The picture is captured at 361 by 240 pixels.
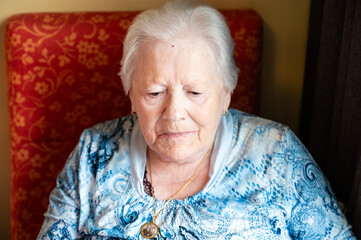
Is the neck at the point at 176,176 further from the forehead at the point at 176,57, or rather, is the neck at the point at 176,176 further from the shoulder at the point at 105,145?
the forehead at the point at 176,57

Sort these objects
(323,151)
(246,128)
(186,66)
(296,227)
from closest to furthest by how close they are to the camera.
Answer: (186,66)
(296,227)
(246,128)
(323,151)

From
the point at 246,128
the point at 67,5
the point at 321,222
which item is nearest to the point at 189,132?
the point at 246,128

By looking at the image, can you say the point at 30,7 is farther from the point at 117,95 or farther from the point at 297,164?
the point at 297,164

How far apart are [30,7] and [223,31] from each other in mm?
899

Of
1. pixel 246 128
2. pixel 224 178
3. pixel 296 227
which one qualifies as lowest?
pixel 296 227

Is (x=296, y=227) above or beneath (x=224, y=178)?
beneath

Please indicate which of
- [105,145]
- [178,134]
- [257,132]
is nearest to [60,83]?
[105,145]

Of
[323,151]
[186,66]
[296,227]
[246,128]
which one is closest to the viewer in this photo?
[186,66]

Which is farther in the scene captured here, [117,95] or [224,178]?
[117,95]

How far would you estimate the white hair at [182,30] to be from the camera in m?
1.34

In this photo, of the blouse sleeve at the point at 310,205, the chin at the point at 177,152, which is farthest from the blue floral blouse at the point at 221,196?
the chin at the point at 177,152

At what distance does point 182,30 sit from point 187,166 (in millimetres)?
462

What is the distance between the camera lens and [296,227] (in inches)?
56.8

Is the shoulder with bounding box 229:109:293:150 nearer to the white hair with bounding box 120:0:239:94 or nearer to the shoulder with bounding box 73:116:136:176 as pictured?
the white hair with bounding box 120:0:239:94
